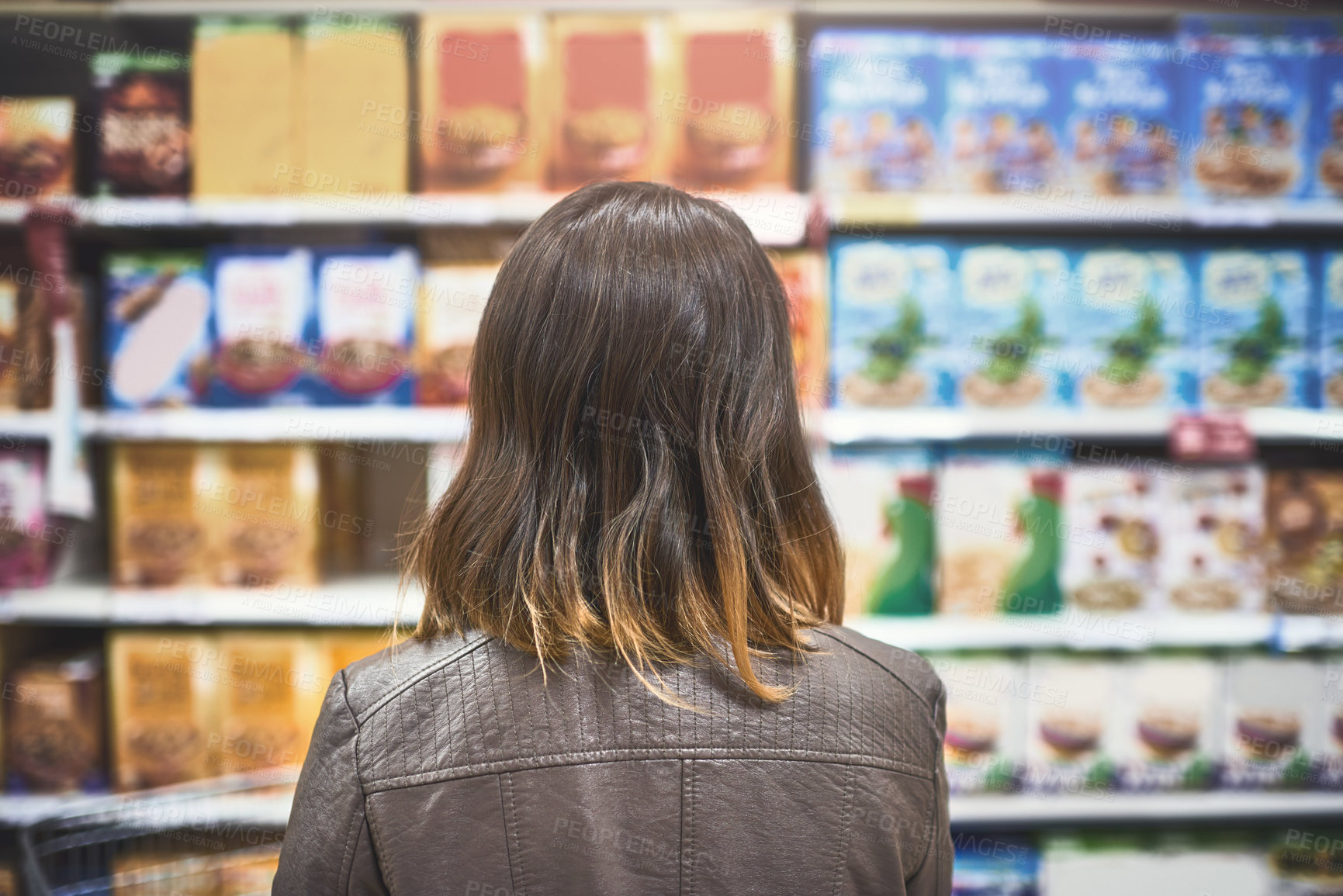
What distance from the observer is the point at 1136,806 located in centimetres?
189

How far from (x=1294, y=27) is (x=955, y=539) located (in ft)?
4.62

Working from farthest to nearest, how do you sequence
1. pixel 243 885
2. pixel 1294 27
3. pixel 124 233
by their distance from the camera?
pixel 124 233
pixel 1294 27
pixel 243 885

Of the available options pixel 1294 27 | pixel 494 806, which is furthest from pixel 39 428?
pixel 1294 27

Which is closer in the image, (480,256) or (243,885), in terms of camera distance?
(243,885)

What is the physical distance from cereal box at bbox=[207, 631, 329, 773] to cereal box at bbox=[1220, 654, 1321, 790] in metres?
2.09

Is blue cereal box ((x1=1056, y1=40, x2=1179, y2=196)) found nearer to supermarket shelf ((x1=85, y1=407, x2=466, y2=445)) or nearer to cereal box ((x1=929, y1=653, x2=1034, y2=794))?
cereal box ((x1=929, y1=653, x2=1034, y2=794))

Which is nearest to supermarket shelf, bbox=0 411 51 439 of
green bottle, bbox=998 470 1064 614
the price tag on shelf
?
green bottle, bbox=998 470 1064 614

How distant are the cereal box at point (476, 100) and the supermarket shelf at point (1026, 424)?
893 millimetres

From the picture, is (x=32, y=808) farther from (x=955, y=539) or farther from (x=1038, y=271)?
(x=1038, y=271)

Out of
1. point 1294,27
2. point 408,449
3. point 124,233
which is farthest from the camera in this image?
point 408,449

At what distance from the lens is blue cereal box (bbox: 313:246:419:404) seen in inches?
72.7

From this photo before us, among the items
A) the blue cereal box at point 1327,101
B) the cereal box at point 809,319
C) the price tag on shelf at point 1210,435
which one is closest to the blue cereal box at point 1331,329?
the blue cereal box at point 1327,101

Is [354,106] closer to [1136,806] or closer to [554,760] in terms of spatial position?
[554,760]

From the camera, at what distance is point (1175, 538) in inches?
75.3
